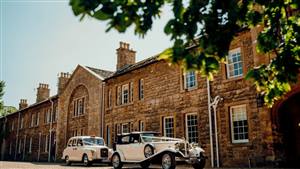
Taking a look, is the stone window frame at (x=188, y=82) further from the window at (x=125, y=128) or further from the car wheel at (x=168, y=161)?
the window at (x=125, y=128)

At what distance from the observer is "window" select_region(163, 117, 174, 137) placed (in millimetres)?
18734

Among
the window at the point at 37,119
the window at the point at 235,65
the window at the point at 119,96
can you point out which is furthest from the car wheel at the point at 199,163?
the window at the point at 37,119

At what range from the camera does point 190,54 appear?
362cm

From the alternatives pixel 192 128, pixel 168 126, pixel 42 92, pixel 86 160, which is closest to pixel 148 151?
pixel 192 128

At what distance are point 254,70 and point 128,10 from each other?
2.19m

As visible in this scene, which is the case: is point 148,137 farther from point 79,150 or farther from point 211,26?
point 211,26

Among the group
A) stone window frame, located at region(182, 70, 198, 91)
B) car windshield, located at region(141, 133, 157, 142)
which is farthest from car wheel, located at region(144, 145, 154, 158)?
stone window frame, located at region(182, 70, 198, 91)

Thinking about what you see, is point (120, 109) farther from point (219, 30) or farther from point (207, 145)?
point (219, 30)

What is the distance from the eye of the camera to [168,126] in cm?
1902

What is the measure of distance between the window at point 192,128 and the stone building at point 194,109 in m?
0.05

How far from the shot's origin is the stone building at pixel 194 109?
14.0m

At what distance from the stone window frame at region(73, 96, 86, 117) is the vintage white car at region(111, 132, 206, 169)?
12882mm

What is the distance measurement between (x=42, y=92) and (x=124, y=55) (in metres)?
19.1

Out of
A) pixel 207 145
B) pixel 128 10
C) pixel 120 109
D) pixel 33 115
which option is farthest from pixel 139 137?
pixel 33 115
